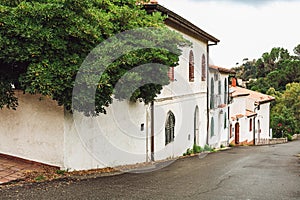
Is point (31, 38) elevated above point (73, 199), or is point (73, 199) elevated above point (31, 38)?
point (31, 38)

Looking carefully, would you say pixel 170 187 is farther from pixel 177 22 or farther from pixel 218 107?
pixel 218 107

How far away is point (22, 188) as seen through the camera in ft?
26.2

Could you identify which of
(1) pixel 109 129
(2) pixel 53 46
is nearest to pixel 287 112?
(1) pixel 109 129

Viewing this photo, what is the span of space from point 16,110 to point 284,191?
6.54 m

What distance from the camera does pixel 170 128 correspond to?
16875mm

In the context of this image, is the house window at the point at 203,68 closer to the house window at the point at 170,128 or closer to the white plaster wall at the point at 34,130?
the house window at the point at 170,128

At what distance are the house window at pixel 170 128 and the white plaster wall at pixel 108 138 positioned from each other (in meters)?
2.70

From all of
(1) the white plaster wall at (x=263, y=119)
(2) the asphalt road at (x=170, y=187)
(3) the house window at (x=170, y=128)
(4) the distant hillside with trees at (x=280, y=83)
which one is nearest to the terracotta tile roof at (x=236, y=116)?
(1) the white plaster wall at (x=263, y=119)

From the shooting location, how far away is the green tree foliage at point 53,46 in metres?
7.97

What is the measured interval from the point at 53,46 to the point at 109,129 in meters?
3.67

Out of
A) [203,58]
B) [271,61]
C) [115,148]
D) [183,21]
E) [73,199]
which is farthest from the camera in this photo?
[271,61]

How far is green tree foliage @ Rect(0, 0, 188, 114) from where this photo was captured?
7969 mm

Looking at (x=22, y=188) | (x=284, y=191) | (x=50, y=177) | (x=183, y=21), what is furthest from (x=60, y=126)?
(x=183, y=21)

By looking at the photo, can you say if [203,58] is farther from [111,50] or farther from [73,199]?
[73,199]
